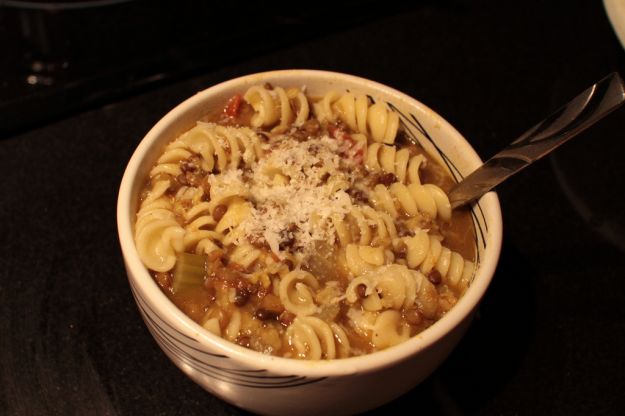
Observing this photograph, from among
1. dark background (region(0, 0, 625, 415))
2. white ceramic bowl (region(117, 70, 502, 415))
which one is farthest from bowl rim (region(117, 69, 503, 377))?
dark background (region(0, 0, 625, 415))

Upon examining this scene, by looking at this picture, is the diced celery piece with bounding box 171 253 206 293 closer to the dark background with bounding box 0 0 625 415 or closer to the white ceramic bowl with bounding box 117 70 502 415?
the white ceramic bowl with bounding box 117 70 502 415

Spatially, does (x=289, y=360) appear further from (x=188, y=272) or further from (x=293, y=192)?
(x=293, y=192)

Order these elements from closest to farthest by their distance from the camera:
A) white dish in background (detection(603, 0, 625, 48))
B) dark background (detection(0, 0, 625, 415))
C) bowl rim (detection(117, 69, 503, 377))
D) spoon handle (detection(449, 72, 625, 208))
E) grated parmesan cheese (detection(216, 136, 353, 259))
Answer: bowl rim (detection(117, 69, 503, 377)), spoon handle (detection(449, 72, 625, 208)), grated parmesan cheese (detection(216, 136, 353, 259)), dark background (detection(0, 0, 625, 415)), white dish in background (detection(603, 0, 625, 48))

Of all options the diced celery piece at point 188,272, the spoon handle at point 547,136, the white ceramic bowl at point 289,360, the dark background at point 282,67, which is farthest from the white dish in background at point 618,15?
the diced celery piece at point 188,272

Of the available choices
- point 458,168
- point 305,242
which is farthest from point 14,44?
point 458,168

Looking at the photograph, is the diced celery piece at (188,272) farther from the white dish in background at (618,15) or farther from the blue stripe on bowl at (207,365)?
the white dish in background at (618,15)
